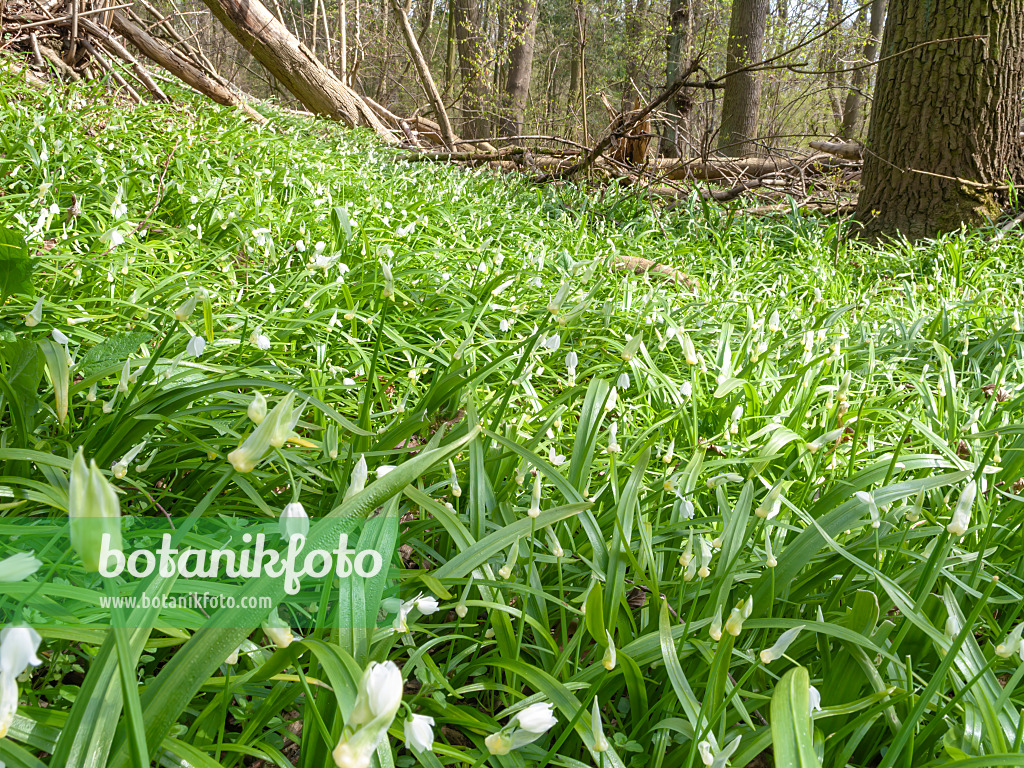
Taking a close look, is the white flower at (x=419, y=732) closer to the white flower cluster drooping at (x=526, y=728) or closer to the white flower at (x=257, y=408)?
the white flower cluster drooping at (x=526, y=728)

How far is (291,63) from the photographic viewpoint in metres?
7.92

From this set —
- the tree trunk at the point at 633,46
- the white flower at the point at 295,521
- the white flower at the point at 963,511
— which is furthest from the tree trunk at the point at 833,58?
the white flower at the point at 295,521

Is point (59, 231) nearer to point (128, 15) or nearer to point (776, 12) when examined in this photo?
point (128, 15)

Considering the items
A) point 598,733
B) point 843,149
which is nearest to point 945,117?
point 843,149

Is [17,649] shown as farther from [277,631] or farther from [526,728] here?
[526,728]

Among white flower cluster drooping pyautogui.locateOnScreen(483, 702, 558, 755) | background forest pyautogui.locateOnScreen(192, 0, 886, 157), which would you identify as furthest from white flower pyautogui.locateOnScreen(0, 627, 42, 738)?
background forest pyautogui.locateOnScreen(192, 0, 886, 157)

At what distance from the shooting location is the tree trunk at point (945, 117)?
191 inches

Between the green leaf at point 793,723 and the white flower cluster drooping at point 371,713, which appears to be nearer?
the white flower cluster drooping at point 371,713

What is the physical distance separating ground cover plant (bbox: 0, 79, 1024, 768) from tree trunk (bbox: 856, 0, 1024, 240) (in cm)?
228

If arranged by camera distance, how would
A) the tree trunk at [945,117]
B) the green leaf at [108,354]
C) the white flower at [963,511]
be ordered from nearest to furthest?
the white flower at [963,511] < the green leaf at [108,354] < the tree trunk at [945,117]

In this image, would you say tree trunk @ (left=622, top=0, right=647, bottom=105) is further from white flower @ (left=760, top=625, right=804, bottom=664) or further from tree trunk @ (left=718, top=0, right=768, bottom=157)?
white flower @ (left=760, top=625, right=804, bottom=664)

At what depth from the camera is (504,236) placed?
4180mm

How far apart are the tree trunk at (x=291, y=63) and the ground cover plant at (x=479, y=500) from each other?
15.7 ft

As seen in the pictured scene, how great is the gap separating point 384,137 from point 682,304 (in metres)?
5.88
